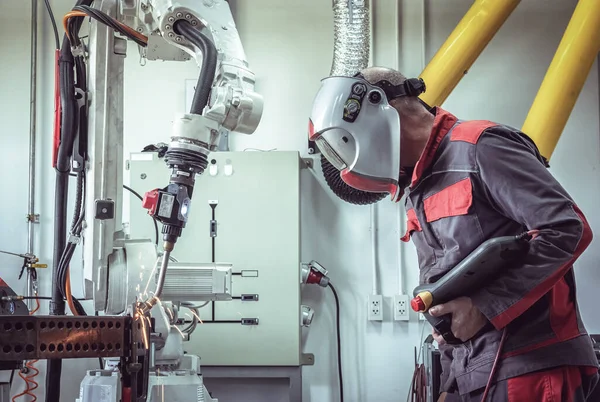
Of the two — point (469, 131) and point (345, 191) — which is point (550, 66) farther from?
point (469, 131)

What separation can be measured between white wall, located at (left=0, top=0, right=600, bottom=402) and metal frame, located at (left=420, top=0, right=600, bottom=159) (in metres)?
0.52

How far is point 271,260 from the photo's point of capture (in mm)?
3656

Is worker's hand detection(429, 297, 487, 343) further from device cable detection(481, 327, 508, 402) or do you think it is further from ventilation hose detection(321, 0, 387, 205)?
ventilation hose detection(321, 0, 387, 205)

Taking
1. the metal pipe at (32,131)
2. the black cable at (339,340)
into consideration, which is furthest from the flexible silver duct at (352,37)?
the metal pipe at (32,131)

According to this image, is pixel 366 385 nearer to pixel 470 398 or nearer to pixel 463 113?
pixel 463 113

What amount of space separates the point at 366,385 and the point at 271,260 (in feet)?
3.34

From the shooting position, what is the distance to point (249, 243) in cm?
367

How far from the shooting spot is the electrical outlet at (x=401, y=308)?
3.98m

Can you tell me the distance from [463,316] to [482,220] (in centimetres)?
24

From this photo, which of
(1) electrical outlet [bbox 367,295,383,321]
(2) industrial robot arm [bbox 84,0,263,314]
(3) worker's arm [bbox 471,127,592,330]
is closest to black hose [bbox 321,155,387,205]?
(1) electrical outlet [bbox 367,295,383,321]

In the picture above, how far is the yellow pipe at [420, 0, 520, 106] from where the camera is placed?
358cm

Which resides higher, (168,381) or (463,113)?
(463,113)

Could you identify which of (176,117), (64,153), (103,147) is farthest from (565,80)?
(64,153)

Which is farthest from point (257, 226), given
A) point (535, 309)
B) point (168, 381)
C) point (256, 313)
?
point (535, 309)
